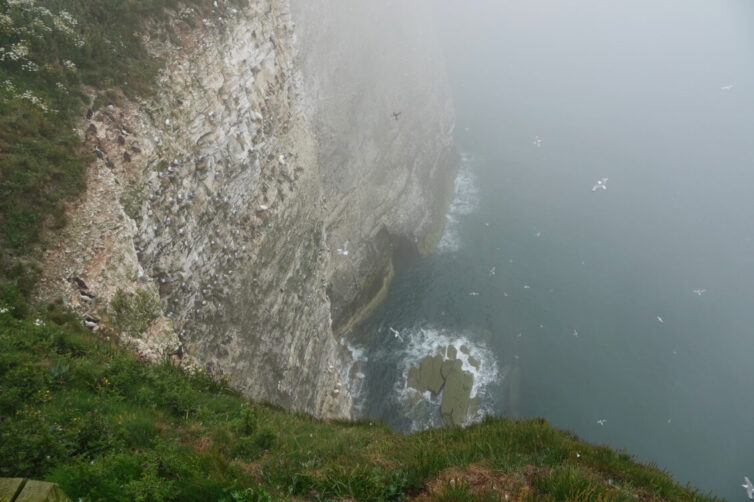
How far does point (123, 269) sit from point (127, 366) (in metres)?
4.77

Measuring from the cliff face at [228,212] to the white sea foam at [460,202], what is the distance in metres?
17.0

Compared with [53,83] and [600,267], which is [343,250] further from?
[600,267]

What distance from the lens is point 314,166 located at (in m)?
30.0

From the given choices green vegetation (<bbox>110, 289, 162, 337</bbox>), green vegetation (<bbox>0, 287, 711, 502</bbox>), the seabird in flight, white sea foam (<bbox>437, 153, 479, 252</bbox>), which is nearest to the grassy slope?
green vegetation (<bbox>0, 287, 711, 502</bbox>)

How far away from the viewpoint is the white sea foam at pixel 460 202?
53.1 metres

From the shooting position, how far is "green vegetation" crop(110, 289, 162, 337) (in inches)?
469

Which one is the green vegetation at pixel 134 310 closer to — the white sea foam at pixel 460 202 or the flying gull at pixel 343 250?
the flying gull at pixel 343 250

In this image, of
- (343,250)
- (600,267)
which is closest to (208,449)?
(343,250)

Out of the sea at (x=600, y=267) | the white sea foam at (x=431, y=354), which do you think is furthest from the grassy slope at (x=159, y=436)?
the white sea foam at (x=431, y=354)

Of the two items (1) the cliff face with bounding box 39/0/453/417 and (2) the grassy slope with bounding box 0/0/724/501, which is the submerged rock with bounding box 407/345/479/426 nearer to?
(1) the cliff face with bounding box 39/0/453/417

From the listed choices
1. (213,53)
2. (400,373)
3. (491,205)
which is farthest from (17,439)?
(491,205)

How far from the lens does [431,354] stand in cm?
4075

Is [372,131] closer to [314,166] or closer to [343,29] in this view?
[343,29]

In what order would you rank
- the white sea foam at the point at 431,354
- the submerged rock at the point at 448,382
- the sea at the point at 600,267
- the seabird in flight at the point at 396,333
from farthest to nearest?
the seabird in flight at the point at 396,333 < the sea at the point at 600,267 < the submerged rock at the point at 448,382 < the white sea foam at the point at 431,354
